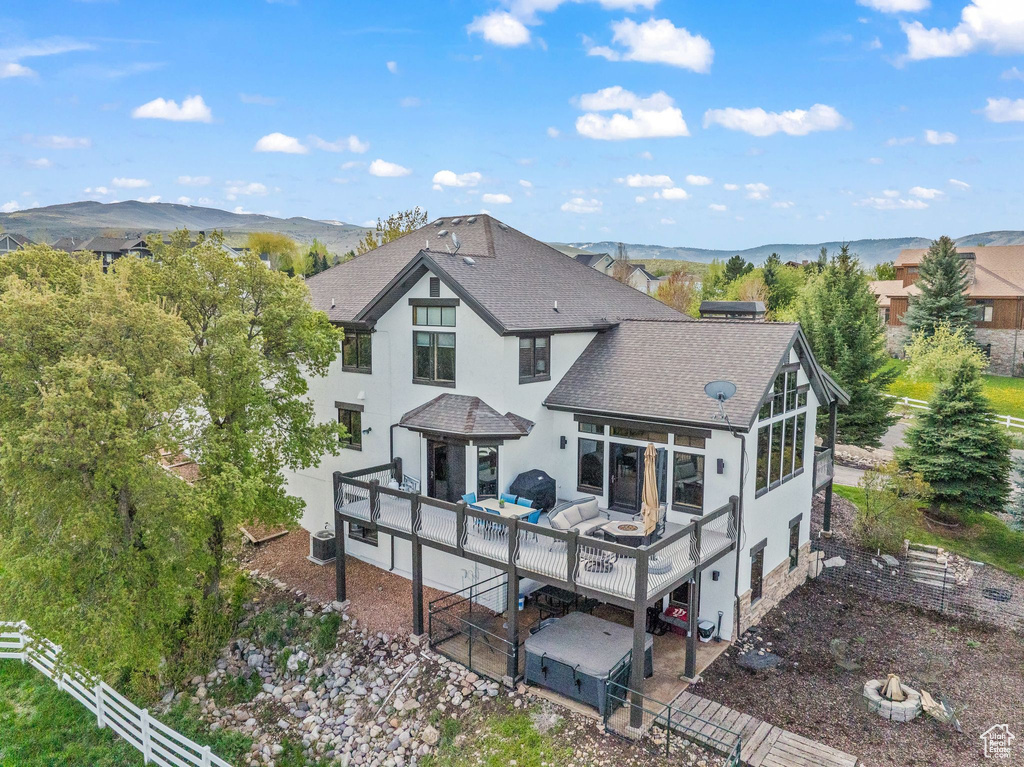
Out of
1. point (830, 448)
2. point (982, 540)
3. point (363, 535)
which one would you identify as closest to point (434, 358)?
point (363, 535)

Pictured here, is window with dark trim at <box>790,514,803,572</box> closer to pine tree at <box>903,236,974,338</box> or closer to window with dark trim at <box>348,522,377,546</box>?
window with dark trim at <box>348,522,377,546</box>

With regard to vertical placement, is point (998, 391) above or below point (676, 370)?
below

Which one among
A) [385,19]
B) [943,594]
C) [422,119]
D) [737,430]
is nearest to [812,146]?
[422,119]

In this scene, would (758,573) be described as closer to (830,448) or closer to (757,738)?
(757,738)

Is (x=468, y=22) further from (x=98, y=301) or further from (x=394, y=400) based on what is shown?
(x=98, y=301)

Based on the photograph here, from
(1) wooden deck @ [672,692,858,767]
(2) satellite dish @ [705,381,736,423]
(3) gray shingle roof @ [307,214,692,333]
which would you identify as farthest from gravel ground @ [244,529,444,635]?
(2) satellite dish @ [705,381,736,423]

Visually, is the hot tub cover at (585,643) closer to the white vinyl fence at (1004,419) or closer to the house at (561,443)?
the house at (561,443)

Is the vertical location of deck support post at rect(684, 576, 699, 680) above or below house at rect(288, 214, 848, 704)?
below

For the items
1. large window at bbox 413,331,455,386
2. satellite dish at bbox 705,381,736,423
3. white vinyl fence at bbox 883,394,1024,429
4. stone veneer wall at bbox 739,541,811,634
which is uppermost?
large window at bbox 413,331,455,386
